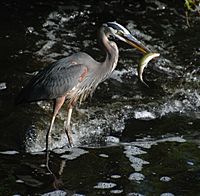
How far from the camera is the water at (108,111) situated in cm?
631

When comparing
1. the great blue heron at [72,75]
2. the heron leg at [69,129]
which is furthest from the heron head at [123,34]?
the heron leg at [69,129]

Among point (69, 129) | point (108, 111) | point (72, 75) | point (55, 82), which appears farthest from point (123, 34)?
point (108, 111)

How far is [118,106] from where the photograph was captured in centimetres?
846

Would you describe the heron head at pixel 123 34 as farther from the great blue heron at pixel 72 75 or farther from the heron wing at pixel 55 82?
the heron wing at pixel 55 82

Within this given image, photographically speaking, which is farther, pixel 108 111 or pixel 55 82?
pixel 108 111

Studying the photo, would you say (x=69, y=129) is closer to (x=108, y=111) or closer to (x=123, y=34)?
(x=108, y=111)

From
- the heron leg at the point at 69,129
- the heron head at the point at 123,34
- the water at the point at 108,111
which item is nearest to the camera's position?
the water at the point at 108,111

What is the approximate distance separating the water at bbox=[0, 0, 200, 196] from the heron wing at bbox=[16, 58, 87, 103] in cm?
52

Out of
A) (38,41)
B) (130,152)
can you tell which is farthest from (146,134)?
(38,41)

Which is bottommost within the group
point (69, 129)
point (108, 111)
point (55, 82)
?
point (69, 129)

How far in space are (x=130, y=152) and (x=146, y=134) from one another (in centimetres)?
63

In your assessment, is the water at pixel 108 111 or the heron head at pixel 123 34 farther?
the heron head at pixel 123 34

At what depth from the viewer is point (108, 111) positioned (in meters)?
8.28

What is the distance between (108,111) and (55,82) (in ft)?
4.44
